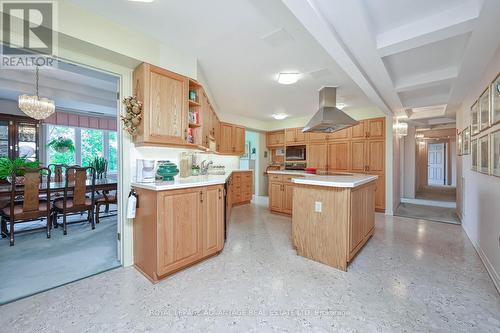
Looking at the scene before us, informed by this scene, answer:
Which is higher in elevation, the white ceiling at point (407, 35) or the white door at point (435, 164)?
the white ceiling at point (407, 35)

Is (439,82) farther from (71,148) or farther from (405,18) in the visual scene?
(71,148)

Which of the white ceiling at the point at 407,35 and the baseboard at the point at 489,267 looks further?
the baseboard at the point at 489,267

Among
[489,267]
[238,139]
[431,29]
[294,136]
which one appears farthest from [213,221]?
[294,136]

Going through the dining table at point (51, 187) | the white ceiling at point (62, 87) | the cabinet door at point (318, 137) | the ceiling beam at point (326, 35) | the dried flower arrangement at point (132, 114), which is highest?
the white ceiling at point (62, 87)

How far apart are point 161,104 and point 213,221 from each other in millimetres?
1405

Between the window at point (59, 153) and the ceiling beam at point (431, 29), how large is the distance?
7289mm

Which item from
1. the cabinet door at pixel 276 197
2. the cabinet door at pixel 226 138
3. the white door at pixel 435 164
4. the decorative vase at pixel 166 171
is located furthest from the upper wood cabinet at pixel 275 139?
the white door at pixel 435 164

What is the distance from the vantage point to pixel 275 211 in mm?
4656

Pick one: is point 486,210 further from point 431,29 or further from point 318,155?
point 318,155

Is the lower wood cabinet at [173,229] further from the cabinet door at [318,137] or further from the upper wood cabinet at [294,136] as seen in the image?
the upper wood cabinet at [294,136]

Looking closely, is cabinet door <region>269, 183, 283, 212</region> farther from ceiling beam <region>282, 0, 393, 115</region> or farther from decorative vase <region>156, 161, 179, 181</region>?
decorative vase <region>156, 161, 179, 181</region>

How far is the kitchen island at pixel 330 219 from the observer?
225 cm

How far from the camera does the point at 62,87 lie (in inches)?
168

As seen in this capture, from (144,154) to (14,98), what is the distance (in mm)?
4985
